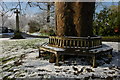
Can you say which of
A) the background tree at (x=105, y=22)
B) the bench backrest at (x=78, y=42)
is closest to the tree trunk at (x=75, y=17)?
the bench backrest at (x=78, y=42)

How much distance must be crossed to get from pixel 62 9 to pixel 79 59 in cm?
195

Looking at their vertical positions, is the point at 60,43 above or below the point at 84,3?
below

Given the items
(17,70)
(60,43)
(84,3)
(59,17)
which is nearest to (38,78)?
(17,70)

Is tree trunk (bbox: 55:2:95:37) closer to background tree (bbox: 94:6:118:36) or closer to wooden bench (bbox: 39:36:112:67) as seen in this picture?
wooden bench (bbox: 39:36:112:67)

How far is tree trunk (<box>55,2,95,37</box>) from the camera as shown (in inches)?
176

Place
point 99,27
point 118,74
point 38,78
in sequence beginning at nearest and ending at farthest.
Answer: point 38,78 < point 118,74 < point 99,27

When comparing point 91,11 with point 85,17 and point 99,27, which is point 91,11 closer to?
point 85,17

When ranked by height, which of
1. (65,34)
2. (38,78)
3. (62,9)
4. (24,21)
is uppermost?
(24,21)

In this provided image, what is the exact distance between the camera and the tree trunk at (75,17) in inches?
176

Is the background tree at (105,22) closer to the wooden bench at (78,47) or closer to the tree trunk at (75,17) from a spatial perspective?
the tree trunk at (75,17)

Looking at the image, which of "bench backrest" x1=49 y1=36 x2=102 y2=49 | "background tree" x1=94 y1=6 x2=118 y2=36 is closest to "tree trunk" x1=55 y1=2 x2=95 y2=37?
"bench backrest" x1=49 y1=36 x2=102 y2=49

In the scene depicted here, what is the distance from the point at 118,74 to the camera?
346cm

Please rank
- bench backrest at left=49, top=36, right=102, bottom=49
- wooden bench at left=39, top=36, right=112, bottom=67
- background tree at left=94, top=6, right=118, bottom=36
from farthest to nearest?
background tree at left=94, top=6, right=118, bottom=36 → bench backrest at left=49, top=36, right=102, bottom=49 → wooden bench at left=39, top=36, right=112, bottom=67

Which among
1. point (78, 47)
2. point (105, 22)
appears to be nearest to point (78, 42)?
point (78, 47)
